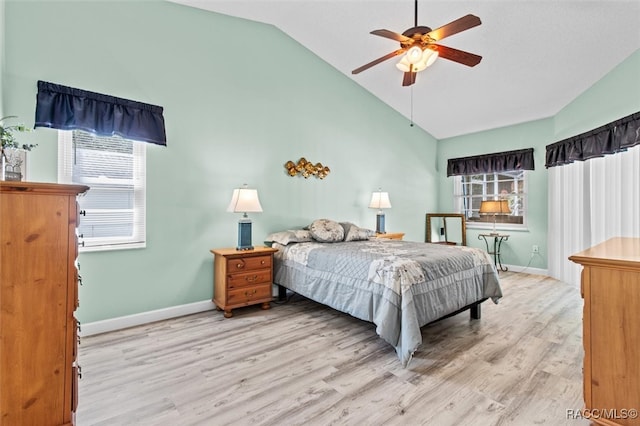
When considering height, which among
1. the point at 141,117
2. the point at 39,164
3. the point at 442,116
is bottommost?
the point at 39,164

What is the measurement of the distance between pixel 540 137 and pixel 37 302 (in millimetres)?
6426

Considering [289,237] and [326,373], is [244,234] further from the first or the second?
[326,373]

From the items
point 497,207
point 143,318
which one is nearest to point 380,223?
point 497,207

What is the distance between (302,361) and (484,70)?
4.19 m

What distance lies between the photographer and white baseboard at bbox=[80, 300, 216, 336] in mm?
2696

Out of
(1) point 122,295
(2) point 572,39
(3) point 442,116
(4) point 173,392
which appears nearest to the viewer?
(4) point 173,392

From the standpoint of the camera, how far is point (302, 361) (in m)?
2.25

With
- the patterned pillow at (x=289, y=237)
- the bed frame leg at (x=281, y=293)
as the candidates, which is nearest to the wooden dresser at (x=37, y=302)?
the patterned pillow at (x=289, y=237)

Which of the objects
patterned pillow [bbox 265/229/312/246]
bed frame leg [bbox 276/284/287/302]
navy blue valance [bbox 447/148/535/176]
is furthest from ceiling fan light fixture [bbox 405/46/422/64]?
navy blue valance [bbox 447/148/535/176]

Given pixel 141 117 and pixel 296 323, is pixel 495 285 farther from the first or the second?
pixel 141 117

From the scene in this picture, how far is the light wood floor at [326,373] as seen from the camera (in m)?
1.67

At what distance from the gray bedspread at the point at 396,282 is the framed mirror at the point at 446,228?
10.0ft

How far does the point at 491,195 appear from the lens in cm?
580

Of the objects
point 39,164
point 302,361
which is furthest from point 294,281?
point 39,164
